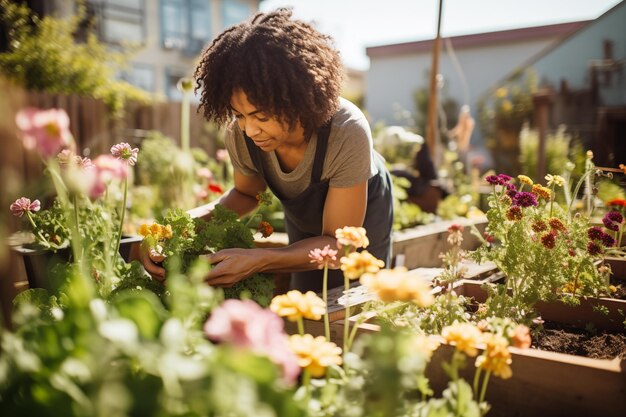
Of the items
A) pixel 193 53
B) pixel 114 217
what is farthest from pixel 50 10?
pixel 114 217

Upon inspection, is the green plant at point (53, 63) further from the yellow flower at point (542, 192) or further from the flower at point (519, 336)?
the flower at point (519, 336)

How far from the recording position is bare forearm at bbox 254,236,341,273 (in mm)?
1338

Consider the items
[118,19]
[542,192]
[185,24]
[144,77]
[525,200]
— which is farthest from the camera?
[185,24]

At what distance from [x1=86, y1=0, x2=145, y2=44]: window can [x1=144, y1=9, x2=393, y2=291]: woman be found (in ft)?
41.0

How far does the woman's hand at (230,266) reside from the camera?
1228mm

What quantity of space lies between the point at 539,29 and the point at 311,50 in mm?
15588

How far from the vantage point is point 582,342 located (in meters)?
1.33

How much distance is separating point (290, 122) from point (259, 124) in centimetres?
9

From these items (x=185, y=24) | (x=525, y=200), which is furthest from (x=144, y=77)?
(x=525, y=200)

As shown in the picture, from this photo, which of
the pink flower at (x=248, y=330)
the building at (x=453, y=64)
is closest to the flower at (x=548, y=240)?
the pink flower at (x=248, y=330)

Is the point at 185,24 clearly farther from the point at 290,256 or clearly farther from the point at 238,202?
the point at 290,256

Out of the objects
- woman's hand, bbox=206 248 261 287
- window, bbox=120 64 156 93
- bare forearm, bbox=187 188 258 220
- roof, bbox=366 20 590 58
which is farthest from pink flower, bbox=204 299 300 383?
window, bbox=120 64 156 93

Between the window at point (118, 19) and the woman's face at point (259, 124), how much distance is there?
12.6m

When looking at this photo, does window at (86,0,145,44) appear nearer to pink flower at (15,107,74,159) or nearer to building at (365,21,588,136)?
building at (365,21,588,136)
